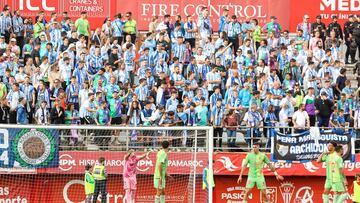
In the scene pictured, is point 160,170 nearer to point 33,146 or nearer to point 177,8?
point 33,146

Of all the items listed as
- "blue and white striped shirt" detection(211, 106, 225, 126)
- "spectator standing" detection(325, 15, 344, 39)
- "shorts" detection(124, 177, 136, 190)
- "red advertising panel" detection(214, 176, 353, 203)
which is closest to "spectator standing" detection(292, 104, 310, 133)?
"red advertising panel" detection(214, 176, 353, 203)

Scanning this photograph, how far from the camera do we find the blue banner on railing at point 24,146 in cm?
3216

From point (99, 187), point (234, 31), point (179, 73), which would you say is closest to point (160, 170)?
point (99, 187)

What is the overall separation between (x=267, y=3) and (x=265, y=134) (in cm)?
836

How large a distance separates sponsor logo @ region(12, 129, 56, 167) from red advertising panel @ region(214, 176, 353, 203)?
5.91 metres

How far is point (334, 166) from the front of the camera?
102 feet

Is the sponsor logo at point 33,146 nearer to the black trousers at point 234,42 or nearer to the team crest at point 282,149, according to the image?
the team crest at point 282,149

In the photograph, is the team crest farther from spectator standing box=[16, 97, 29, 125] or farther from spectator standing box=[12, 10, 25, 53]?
spectator standing box=[12, 10, 25, 53]

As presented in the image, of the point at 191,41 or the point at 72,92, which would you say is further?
the point at 191,41

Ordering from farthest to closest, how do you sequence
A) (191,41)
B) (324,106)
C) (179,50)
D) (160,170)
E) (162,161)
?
1. (191,41)
2. (179,50)
3. (324,106)
4. (160,170)
5. (162,161)

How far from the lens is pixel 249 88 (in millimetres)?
36562

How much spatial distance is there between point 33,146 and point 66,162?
264 centimetres

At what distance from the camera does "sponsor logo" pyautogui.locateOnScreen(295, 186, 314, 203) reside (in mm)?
36634

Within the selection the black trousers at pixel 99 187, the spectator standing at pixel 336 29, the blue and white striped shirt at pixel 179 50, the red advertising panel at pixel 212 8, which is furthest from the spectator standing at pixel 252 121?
the red advertising panel at pixel 212 8
